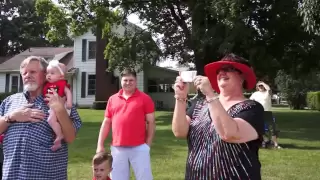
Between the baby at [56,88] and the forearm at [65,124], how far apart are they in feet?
0.12

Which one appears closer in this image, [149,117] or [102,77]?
[149,117]

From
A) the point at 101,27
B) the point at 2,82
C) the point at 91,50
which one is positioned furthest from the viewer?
the point at 2,82

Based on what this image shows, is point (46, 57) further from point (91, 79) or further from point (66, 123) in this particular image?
point (66, 123)

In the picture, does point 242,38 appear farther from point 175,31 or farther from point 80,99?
point 80,99

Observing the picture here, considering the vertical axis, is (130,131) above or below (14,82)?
below

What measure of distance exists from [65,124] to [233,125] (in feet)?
4.22

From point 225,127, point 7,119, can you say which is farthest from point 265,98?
point 7,119

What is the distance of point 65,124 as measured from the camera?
3.08 meters

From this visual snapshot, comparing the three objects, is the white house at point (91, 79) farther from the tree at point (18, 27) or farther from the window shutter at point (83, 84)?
A: the tree at point (18, 27)

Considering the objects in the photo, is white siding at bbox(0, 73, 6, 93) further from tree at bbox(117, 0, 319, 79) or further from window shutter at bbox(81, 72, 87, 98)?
tree at bbox(117, 0, 319, 79)

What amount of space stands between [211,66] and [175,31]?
21155 millimetres

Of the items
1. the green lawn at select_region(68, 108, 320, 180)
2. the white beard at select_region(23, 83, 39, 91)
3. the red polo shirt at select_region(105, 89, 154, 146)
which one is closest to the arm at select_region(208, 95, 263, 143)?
the white beard at select_region(23, 83, 39, 91)

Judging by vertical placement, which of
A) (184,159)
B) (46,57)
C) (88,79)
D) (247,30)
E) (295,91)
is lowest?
(184,159)

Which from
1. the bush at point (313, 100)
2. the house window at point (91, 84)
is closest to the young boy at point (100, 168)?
the house window at point (91, 84)
